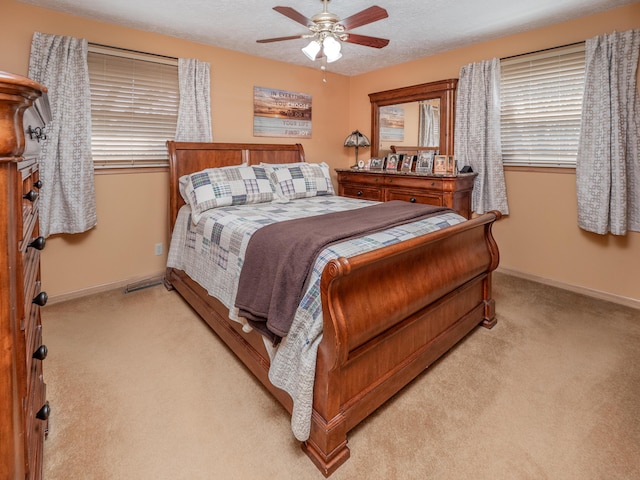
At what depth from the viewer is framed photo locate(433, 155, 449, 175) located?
3.77m

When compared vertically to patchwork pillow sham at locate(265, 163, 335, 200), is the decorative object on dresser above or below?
above

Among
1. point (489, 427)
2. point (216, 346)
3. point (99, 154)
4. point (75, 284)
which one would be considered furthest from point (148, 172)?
point (489, 427)

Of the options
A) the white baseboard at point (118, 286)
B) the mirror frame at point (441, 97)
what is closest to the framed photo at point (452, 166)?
the mirror frame at point (441, 97)

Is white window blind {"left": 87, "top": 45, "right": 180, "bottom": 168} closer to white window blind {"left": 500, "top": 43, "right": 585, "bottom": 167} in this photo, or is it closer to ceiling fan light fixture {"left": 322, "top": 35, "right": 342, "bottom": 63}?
ceiling fan light fixture {"left": 322, "top": 35, "right": 342, "bottom": 63}

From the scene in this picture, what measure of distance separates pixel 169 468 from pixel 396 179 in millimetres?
3400

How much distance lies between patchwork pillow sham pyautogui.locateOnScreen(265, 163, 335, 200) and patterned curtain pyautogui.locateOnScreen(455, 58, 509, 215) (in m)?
1.57

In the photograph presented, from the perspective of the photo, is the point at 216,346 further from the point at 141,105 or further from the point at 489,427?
the point at 141,105

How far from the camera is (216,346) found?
2395 millimetres

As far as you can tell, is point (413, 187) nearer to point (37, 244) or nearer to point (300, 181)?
point (300, 181)

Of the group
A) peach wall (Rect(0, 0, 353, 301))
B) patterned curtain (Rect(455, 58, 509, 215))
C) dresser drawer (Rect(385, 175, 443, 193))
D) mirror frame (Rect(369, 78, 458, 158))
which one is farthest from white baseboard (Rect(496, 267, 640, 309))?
peach wall (Rect(0, 0, 353, 301))

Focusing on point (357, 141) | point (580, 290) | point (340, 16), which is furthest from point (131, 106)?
point (580, 290)

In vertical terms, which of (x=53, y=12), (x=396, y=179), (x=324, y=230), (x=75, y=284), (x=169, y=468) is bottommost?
(x=169, y=468)

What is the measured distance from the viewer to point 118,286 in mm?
3400

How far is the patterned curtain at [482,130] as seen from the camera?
360cm
